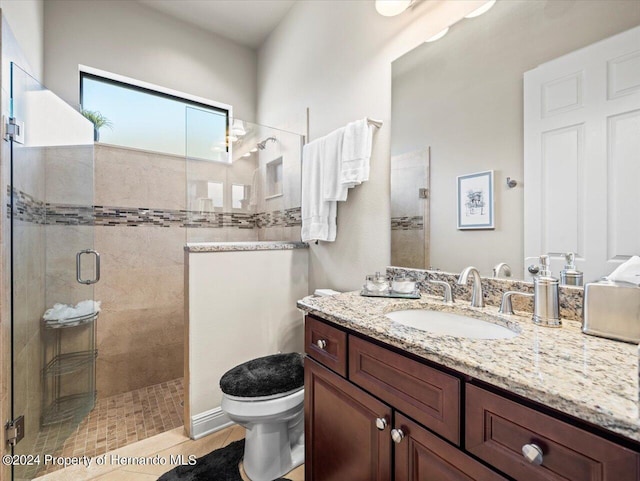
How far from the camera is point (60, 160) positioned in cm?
179

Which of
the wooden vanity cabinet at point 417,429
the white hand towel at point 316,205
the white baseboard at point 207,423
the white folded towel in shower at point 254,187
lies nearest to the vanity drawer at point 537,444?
the wooden vanity cabinet at point 417,429

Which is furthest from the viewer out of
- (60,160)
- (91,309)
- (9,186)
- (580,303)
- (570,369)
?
(91,309)

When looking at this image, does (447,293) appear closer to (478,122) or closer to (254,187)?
(478,122)

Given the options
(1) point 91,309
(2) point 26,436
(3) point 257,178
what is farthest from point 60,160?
(2) point 26,436

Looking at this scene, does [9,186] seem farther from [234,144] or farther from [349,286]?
[349,286]

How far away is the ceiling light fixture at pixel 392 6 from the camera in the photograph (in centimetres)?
142

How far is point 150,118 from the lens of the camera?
8.27 feet

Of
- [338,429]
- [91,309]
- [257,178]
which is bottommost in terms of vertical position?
[338,429]

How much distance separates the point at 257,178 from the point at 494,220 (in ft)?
5.52

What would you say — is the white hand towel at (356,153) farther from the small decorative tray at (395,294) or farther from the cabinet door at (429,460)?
the cabinet door at (429,460)

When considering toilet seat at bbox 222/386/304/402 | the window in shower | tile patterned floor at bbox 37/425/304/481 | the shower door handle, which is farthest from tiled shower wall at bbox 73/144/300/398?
toilet seat at bbox 222/386/304/402

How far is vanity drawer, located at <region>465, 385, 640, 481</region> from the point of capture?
1.55 ft

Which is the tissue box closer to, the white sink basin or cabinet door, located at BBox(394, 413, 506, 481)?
the white sink basin

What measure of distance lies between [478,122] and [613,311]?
0.82 metres
